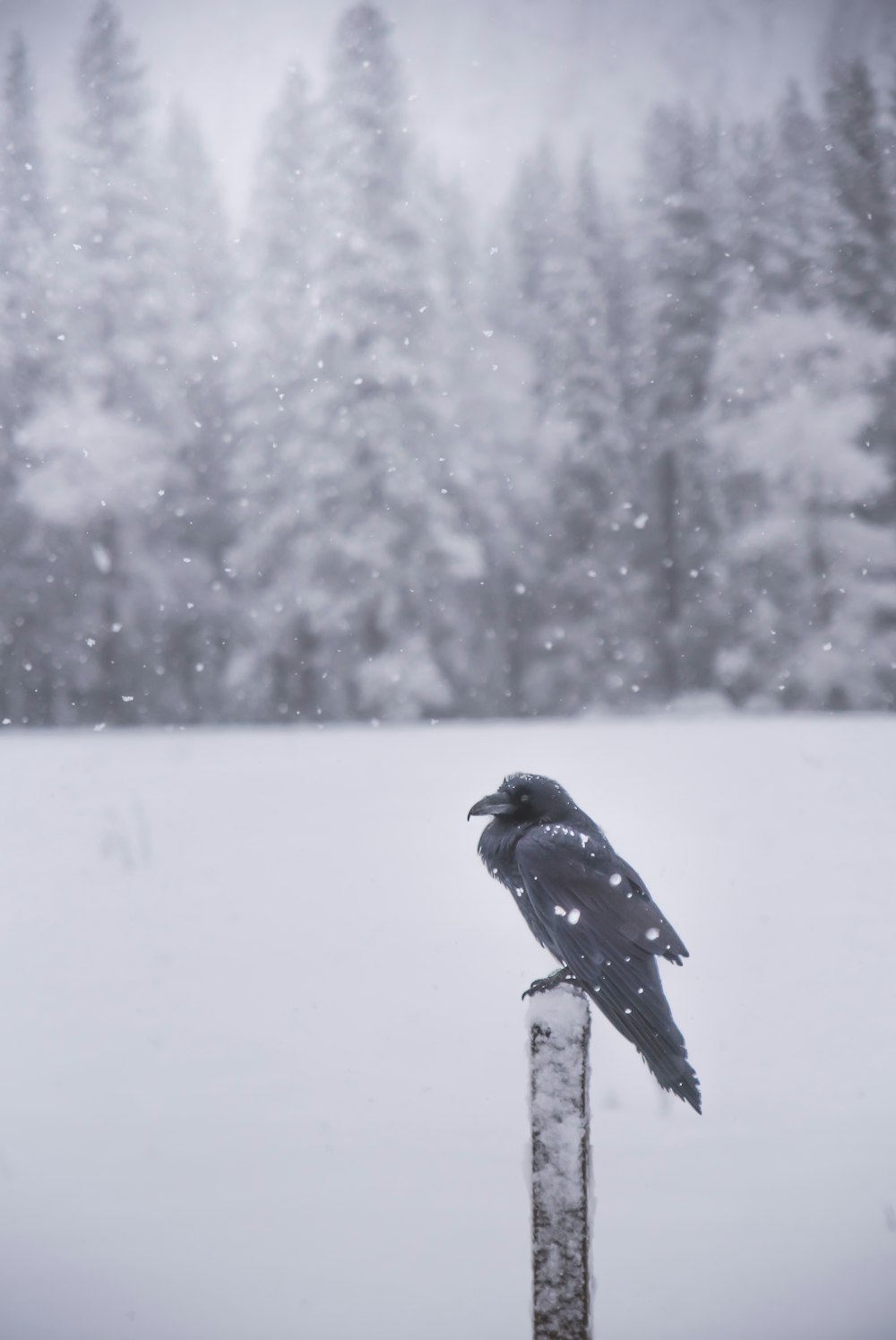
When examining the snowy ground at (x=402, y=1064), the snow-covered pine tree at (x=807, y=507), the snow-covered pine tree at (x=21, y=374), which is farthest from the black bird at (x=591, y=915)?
the snow-covered pine tree at (x=21, y=374)

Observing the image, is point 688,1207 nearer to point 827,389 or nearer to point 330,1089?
point 330,1089

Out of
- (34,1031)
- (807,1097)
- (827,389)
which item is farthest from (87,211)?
(807,1097)

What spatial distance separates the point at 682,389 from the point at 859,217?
349 centimetres

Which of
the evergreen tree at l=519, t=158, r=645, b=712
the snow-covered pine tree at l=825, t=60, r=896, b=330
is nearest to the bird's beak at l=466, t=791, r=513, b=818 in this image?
the snow-covered pine tree at l=825, t=60, r=896, b=330

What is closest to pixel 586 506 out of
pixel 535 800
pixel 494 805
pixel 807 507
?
pixel 807 507

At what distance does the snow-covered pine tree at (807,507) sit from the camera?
42.2 feet

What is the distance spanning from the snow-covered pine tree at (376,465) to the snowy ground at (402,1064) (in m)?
5.07

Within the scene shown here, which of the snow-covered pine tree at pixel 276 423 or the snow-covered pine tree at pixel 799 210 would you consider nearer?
the snow-covered pine tree at pixel 799 210

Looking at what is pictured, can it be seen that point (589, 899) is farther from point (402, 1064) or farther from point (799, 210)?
point (799, 210)

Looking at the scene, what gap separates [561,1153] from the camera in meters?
2.24

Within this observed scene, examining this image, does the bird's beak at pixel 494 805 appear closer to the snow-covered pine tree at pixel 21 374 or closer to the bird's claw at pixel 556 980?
the bird's claw at pixel 556 980

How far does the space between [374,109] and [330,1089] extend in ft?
36.5

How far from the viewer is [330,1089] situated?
505cm

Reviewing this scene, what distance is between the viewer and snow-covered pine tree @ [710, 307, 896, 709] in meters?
12.9
